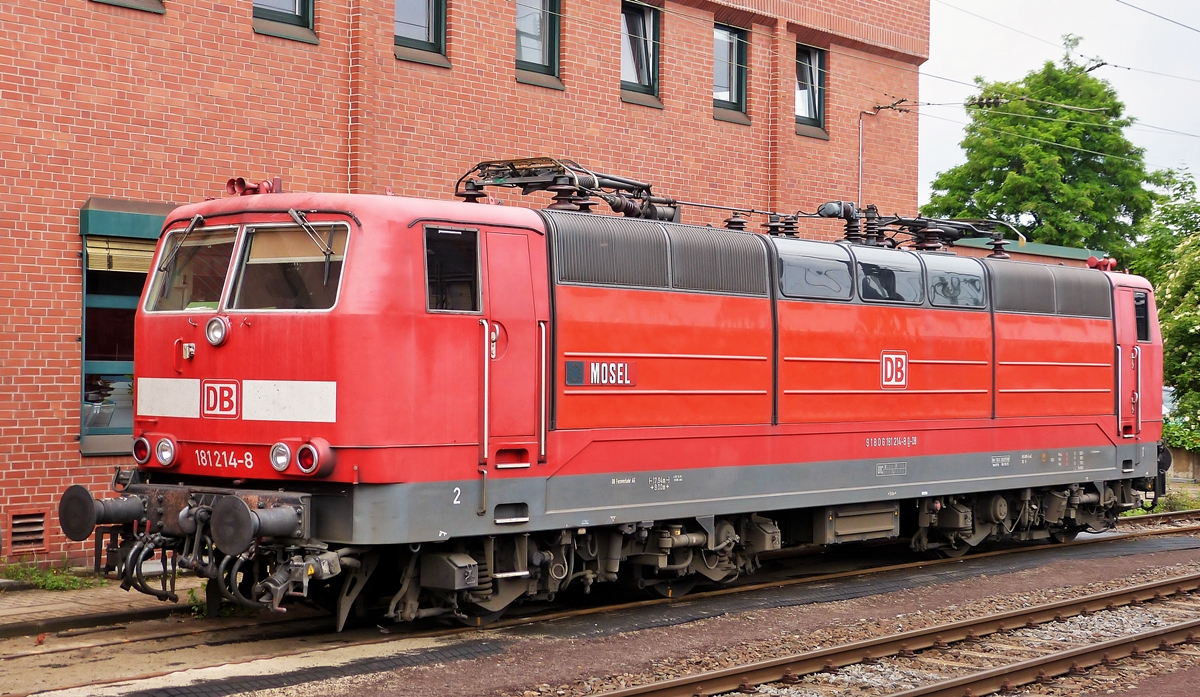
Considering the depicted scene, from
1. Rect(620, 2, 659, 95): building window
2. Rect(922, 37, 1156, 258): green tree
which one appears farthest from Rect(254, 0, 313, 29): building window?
Rect(922, 37, 1156, 258): green tree

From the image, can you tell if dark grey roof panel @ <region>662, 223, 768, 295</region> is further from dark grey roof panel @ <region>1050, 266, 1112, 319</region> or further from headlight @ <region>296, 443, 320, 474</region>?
dark grey roof panel @ <region>1050, 266, 1112, 319</region>

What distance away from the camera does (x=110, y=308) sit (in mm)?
11742

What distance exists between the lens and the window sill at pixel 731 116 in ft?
56.7

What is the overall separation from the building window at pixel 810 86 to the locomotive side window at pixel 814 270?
7.00 m

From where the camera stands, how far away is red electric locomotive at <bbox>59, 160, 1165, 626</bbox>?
8.51 m

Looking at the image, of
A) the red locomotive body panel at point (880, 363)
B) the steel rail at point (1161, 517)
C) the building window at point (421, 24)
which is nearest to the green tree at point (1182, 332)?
the steel rail at point (1161, 517)

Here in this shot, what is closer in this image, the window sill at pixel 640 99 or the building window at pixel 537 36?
the building window at pixel 537 36

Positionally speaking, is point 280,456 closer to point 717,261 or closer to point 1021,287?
point 717,261

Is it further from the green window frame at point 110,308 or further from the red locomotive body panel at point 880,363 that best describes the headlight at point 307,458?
Result: the red locomotive body panel at point 880,363

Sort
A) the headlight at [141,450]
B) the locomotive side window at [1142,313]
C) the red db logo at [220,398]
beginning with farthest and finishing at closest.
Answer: the locomotive side window at [1142,313] < the headlight at [141,450] < the red db logo at [220,398]

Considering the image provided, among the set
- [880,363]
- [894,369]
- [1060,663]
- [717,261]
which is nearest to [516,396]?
[717,261]

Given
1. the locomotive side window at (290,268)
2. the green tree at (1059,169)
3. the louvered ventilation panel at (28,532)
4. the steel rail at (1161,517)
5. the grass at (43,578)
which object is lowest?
the steel rail at (1161,517)

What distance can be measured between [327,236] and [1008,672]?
5.42 m

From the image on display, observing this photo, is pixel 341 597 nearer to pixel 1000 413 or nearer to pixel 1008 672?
pixel 1008 672
